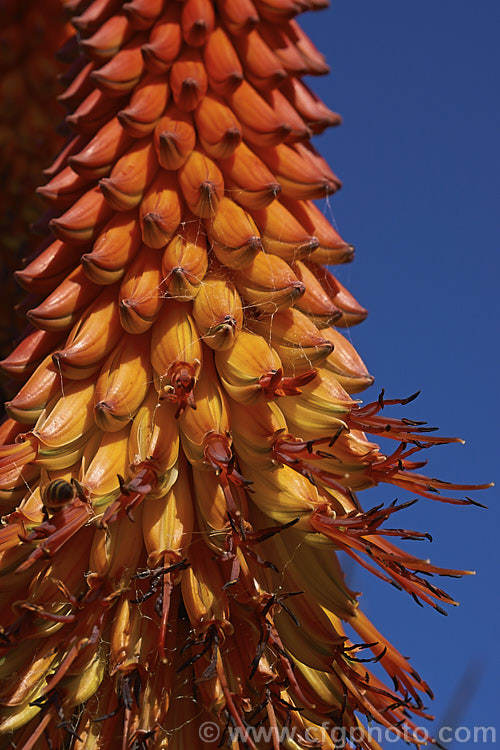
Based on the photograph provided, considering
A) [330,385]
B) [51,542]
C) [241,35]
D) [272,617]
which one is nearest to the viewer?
[51,542]

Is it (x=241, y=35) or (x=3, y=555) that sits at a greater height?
(x=241, y=35)

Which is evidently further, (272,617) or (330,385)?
(330,385)

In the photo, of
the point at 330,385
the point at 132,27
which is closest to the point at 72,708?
the point at 330,385

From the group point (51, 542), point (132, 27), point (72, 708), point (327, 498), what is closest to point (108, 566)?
point (51, 542)

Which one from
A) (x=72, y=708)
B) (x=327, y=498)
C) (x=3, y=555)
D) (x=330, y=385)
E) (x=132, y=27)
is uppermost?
(x=132, y=27)

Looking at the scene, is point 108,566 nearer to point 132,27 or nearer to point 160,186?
point 160,186

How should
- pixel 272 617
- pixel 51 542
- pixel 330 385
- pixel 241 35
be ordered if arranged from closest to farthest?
pixel 51 542 < pixel 272 617 < pixel 330 385 < pixel 241 35

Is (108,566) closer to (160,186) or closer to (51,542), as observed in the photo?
(51,542)
